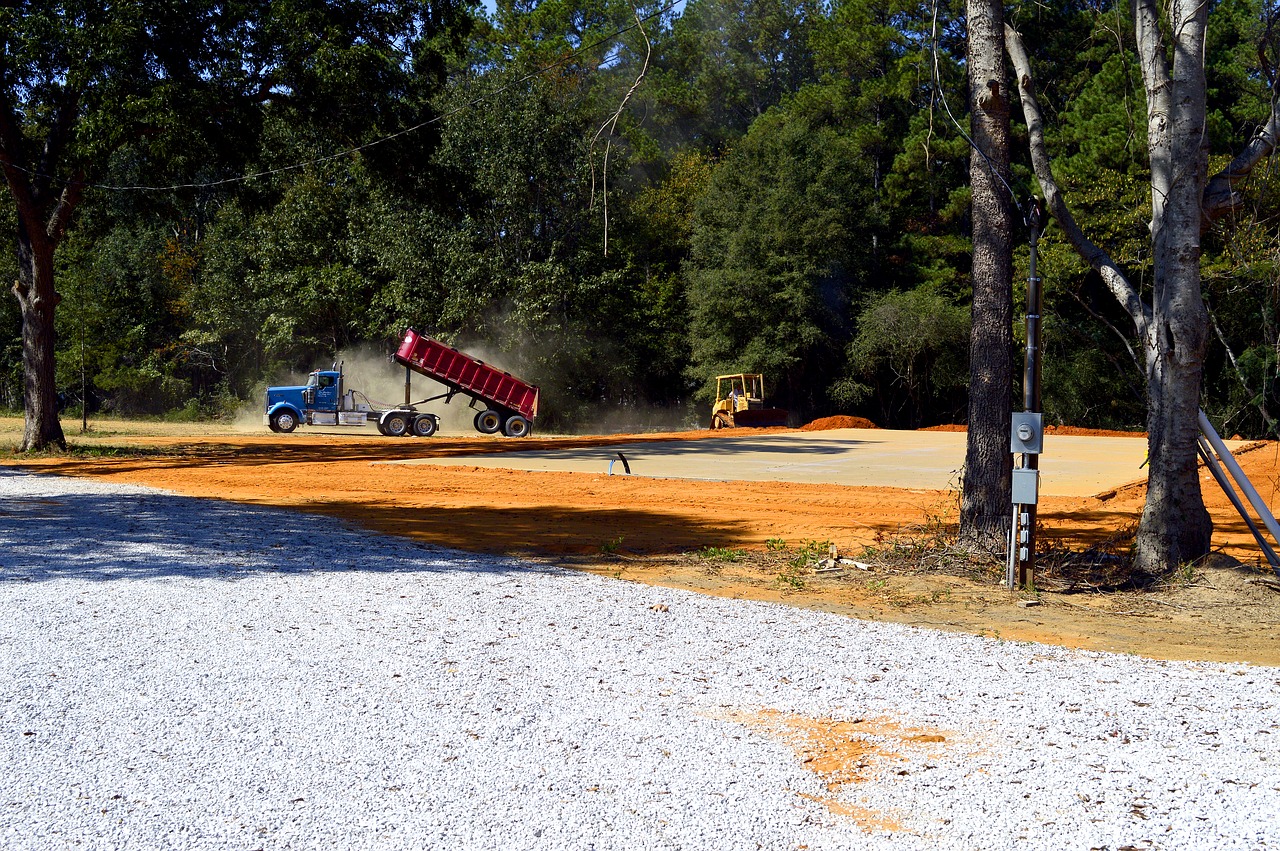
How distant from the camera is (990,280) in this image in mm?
9852

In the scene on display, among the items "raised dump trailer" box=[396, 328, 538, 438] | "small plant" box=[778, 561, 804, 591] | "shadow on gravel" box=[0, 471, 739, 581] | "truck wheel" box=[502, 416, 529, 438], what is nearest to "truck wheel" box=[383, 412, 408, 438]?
"raised dump trailer" box=[396, 328, 538, 438]

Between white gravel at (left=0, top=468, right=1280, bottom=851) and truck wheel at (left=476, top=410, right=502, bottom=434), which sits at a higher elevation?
truck wheel at (left=476, top=410, right=502, bottom=434)

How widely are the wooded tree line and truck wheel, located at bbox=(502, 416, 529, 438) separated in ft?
18.6

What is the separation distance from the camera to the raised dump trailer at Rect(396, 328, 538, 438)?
107ft

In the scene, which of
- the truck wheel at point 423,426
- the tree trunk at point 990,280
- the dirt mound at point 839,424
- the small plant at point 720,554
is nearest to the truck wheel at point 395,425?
the truck wheel at point 423,426

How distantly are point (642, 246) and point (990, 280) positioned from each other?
3951 cm

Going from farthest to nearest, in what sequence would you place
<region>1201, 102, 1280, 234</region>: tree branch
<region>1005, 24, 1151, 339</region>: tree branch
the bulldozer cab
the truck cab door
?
the bulldozer cab, the truck cab door, <region>1005, 24, 1151, 339</region>: tree branch, <region>1201, 102, 1280, 234</region>: tree branch

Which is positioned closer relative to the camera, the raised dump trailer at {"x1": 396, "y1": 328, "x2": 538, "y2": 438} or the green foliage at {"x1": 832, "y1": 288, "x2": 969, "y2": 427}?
the raised dump trailer at {"x1": 396, "y1": 328, "x2": 538, "y2": 438}

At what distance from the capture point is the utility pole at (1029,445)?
854 centimetres

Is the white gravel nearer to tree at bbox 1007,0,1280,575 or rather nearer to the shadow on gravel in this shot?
the shadow on gravel

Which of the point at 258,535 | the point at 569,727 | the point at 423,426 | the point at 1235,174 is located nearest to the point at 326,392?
the point at 423,426

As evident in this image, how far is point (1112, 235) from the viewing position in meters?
31.7

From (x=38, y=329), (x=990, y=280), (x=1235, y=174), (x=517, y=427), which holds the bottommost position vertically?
(x=517, y=427)

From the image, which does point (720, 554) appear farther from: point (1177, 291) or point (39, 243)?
point (39, 243)
